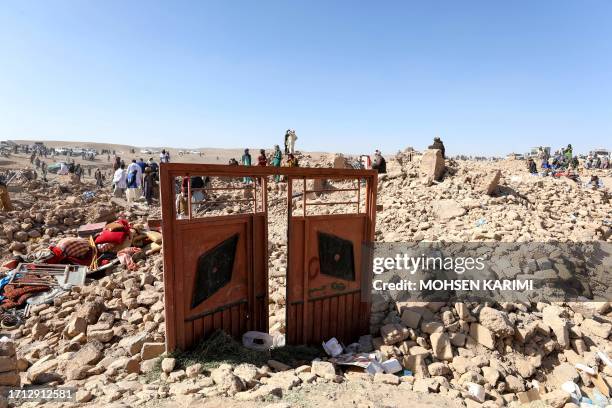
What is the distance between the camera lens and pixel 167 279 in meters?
3.67

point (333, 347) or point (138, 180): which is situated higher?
point (138, 180)

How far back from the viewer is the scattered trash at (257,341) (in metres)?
4.30

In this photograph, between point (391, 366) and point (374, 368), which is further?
point (391, 366)

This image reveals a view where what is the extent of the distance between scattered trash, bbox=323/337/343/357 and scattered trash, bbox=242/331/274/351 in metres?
0.71

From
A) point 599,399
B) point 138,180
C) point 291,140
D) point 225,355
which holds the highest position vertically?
point 291,140

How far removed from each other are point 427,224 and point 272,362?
247 inches

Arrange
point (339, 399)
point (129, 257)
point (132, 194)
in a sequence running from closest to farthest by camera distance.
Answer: point (339, 399) → point (129, 257) → point (132, 194)

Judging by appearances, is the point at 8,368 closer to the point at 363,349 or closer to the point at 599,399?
the point at 363,349

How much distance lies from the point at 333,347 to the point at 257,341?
0.97 m

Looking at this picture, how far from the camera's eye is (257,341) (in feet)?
14.6

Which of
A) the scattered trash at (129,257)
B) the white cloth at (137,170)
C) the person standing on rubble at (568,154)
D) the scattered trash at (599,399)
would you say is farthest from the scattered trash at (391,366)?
the person standing on rubble at (568,154)

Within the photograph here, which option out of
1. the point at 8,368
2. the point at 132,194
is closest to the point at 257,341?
the point at 8,368

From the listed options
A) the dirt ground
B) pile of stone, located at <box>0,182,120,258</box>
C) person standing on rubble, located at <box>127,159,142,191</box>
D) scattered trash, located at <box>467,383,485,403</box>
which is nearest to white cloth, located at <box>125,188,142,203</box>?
person standing on rubble, located at <box>127,159,142,191</box>

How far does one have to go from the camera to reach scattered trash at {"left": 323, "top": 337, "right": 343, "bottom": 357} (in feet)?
14.9
